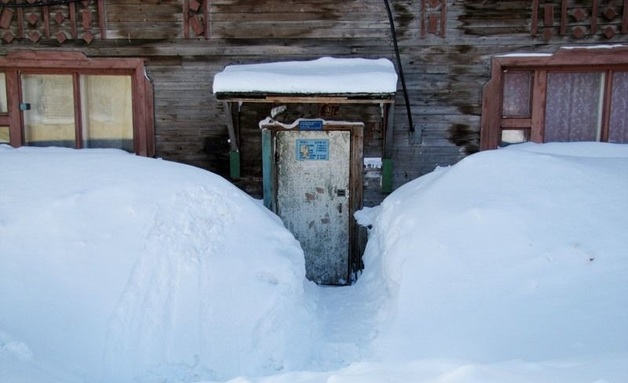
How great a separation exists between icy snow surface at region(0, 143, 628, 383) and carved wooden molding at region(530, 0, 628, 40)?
7.49 ft

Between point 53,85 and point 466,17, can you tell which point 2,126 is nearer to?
point 53,85

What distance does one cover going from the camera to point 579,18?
719 cm

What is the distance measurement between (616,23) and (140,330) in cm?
755

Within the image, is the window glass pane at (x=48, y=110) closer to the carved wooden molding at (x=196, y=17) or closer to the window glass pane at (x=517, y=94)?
the carved wooden molding at (x=196, y=17)

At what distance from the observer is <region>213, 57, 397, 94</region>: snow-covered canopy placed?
6.50m

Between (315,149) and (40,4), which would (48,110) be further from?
(315,149)

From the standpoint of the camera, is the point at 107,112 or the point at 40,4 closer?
the point at 40,4

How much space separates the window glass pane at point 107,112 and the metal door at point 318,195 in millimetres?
2547

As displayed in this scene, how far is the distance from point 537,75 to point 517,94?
383 mm

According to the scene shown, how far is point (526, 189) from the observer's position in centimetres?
521

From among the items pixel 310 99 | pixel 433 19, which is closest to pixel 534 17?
pixel 433 19

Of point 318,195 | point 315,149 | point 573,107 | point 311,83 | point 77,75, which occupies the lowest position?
point 318,195

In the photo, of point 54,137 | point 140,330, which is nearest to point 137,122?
point 54,137

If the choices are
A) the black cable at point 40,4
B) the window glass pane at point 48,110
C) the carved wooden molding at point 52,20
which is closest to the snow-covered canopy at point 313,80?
the carved wooden molding at point 52,20
